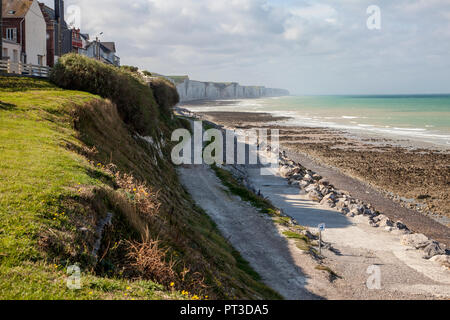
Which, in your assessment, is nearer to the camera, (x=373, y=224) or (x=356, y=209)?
(x=373, y=224)

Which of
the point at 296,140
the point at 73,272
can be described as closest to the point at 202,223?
the point at 73,272

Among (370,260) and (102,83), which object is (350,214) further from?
(102,83)

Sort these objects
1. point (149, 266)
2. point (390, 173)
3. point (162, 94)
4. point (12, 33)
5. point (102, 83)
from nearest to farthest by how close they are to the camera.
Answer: point (149, 266) → point (102, 83) → point (390, 173) → point (12, 33) → point (162, 94)

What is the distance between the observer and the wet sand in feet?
90.7

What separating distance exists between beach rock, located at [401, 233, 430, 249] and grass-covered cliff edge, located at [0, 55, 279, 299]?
9.29 metres

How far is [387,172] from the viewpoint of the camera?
39656mm

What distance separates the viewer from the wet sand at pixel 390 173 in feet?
90.7

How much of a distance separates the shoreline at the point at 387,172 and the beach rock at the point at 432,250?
10.6 ft

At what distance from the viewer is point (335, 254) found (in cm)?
1941

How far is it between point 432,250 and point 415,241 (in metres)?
1.20

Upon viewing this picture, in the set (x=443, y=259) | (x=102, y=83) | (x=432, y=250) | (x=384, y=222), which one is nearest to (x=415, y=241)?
(x=432, y=250)

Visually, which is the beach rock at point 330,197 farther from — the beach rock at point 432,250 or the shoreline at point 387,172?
the beach rock at point 432,250

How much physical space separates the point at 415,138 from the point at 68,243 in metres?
64.3
